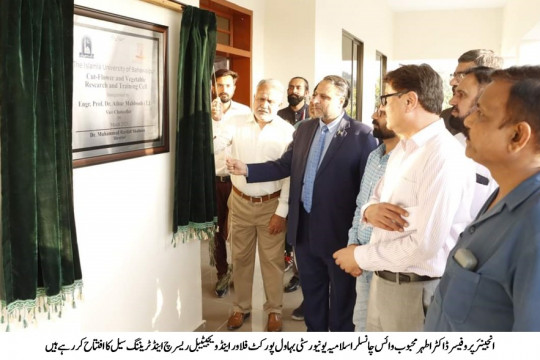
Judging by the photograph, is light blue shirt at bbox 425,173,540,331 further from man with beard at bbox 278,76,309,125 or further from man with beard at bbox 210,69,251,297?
man with beard at bbox 278,76,309,125

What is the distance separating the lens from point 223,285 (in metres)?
3.48

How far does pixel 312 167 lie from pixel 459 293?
1.56 m

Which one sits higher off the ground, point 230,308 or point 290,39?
point 290,39

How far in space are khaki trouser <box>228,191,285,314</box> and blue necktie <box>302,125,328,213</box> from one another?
0.41m

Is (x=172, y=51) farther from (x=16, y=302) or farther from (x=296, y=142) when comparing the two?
(x=16, y=302)

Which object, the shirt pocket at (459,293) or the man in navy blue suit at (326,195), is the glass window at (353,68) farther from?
the shirt pocket at (459,293)

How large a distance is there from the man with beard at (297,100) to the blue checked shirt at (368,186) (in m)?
2.05

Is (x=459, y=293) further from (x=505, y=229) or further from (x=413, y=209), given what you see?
(x=413, y=209)

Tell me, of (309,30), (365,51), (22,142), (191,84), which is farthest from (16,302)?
(365,51)

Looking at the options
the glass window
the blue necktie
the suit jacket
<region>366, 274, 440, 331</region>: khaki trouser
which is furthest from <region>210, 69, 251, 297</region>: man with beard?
the glass window

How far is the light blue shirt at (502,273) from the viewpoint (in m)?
0.83

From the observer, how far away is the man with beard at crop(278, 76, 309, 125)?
13.5ft

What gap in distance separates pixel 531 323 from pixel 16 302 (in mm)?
1464

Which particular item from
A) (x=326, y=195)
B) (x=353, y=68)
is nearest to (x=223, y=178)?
(x=326, y=195)
